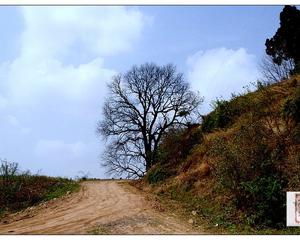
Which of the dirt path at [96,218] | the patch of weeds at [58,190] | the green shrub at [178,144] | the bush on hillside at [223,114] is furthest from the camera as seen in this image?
the green shrub at [178,144]

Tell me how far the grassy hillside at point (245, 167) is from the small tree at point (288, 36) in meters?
9.23

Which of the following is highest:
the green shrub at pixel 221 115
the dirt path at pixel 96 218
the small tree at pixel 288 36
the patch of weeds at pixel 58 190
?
the small tree at pixel 288 36

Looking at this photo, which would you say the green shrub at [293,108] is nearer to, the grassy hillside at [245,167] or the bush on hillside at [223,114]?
the grassy hillside at [245,167]

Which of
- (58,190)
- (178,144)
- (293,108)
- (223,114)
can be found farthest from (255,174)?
(58,190)

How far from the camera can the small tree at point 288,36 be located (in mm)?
29078

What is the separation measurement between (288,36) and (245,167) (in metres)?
18.1

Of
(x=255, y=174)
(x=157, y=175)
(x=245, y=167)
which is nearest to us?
(x=255, y=174)

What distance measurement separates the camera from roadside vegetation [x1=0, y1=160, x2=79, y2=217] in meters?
18.8

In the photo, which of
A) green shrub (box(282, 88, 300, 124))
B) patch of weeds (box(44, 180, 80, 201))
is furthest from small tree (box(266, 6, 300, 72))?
patch of weeds (box(44, 180, 80, 201))

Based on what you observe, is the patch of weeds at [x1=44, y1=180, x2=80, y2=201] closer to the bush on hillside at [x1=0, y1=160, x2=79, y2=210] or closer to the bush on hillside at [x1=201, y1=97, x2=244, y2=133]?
the bush on hillside at [x1=0, y1=160, x2=79, y2=210]

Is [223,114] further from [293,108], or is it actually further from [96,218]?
[96,218]

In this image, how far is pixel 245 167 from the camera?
46.6 ft

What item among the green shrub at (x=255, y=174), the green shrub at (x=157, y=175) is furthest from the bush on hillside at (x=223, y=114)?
the green shrub at (x=255, y=174)

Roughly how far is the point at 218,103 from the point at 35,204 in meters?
9.81
